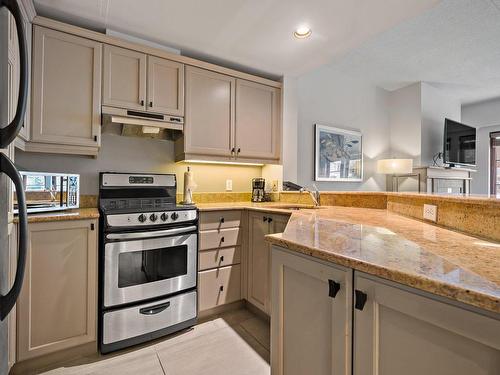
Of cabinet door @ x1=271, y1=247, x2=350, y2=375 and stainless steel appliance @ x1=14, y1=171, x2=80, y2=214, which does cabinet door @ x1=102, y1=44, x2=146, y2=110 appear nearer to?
stainless steel appliance @ x1=14, y1=171, x2=80, y2=214

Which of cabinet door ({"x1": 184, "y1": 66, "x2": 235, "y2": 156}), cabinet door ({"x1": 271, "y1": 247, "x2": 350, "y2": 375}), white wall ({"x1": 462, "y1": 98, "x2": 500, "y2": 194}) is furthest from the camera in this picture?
white wall ({"x1": 462, "y1": 98, "x2": 500, "y2": 194})

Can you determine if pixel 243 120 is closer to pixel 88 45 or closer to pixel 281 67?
pixel 281 67

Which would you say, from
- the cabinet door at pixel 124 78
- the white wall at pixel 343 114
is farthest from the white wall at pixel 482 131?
the cabinet door at pixel 124 78

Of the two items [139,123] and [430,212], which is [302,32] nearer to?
[139,123]

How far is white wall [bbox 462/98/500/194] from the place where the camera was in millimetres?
5195

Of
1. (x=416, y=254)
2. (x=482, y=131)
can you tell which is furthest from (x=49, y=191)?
(x=482, y=131)

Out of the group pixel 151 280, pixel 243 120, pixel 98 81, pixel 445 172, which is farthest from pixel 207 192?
pixel 445 172

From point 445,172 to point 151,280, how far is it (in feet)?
15.5

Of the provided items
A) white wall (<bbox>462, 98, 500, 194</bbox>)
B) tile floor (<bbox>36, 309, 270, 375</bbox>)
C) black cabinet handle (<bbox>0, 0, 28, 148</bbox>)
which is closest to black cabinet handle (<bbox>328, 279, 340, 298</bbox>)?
black cabinet handle (<bbox>0, 0, 28, 148</bbox>)

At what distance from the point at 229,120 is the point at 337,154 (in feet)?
6.36

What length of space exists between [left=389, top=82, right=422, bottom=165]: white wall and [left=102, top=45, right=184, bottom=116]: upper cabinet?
12.5 feet

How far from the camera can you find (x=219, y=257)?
7.55 feet

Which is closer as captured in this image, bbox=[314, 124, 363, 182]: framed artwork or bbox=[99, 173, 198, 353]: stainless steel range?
bbox=[99, 173, 198, 353]: stainless steel range

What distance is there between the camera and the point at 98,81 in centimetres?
209
